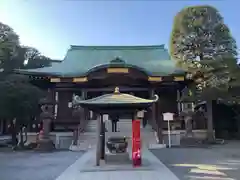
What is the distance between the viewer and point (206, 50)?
57.0 feet

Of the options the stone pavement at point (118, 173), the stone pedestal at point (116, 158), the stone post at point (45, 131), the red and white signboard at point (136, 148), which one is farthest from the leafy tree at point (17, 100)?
the red and white signboard at point (136, 148)

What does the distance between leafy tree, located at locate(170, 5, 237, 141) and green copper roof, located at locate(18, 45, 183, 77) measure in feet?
4.90

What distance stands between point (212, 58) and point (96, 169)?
12145 millimetres

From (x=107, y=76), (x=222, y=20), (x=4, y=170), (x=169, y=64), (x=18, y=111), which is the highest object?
(x=222, y=20)

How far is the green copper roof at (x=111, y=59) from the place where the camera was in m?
19.7

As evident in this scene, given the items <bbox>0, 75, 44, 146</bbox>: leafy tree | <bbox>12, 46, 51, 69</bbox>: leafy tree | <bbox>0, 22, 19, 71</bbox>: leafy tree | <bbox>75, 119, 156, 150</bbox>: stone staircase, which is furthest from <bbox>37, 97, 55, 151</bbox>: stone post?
<bbox>12, 46, 51, 69</bbox>: leafy tree

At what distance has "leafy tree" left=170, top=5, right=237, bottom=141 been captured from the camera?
54.3ft

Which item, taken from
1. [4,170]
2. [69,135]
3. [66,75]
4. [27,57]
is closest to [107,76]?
[66,75]

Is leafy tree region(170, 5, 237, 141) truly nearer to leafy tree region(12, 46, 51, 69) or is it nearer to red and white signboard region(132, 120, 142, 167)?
red and white signboard region(132, 120, 142, 167)

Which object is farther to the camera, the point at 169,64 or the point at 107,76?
the point at 169,64

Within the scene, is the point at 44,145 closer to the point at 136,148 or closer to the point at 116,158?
the point at 116,158

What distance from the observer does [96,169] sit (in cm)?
796

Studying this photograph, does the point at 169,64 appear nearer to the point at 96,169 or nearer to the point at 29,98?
the point at 29,98

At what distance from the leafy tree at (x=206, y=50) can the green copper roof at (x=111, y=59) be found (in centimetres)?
149
